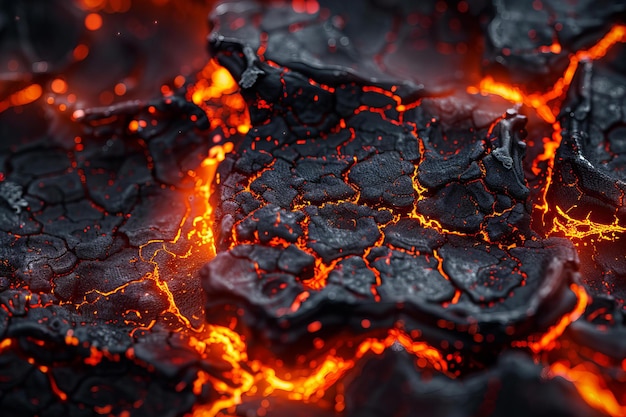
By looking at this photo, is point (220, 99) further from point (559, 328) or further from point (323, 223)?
point (559, 328)

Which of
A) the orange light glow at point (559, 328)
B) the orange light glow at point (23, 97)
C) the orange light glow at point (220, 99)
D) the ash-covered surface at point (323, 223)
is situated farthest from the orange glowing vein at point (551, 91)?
the orange light glow at point (23, 97)

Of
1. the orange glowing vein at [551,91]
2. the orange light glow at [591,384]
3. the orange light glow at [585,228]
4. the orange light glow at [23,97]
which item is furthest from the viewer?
the orange light glow at [23,97]

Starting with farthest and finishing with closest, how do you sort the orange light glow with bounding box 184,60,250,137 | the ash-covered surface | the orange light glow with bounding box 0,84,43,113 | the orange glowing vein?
the orange light glow with bounding box 0,84,43,113 < the orange light glow with bounding box 184,60,250,137 < the orange glowing vein < the ash-covered surface

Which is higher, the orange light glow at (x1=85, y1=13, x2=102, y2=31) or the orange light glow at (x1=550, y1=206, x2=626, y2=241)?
the orange light glow at (x1=85, y1=13, x2=102, y2=31)

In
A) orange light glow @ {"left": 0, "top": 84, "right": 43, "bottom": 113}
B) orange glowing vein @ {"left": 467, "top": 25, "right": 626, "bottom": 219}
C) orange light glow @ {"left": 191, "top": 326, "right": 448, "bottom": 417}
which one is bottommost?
orange light glow @ {"left": 191, "top": 326, "right": 448, "bottom": 417}

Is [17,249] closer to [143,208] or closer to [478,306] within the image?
[143,208]

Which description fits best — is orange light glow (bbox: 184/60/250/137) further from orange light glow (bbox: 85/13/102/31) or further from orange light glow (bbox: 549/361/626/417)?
orange light glow (bbox: 549/361/626/417)

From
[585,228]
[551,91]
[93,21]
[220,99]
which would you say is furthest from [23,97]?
[585,228]

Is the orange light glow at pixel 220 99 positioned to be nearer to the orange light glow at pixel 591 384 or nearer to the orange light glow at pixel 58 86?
the orange light glow at pixel 58 86

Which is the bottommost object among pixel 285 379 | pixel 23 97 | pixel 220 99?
pixel 285 379

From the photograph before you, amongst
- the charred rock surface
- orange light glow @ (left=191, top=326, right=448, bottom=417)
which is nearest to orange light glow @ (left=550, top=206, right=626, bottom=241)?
the charred rock surface
